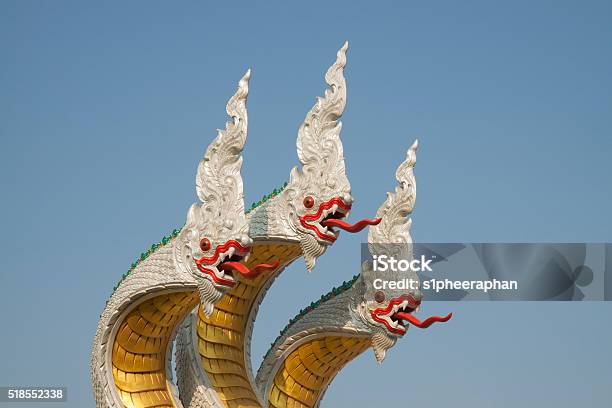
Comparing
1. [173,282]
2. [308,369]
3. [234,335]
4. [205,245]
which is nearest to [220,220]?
[205,245]

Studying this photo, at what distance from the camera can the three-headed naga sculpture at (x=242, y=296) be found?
24469 mm

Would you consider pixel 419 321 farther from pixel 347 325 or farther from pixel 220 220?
pixel 220 220

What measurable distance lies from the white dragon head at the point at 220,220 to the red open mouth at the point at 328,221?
4.19 ft

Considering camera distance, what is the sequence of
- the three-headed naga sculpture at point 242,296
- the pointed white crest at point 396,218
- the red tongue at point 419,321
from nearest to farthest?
the three-headed naga sculpture at point 242,296
the red tongue at point 419,321
the pointed white crest at point 396,218

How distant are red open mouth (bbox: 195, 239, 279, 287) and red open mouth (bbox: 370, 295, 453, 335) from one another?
11.8 ft

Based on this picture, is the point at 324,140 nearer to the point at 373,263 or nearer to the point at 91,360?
the point at 373,263

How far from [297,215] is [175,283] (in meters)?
2.37

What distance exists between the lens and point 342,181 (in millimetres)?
25609

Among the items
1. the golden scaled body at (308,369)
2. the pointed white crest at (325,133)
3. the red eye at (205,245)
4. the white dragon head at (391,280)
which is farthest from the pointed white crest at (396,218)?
the red eye at (205,245)

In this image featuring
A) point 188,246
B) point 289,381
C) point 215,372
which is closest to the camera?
point 188,246

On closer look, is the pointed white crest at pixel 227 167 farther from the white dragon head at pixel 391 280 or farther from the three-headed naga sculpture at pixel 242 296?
the white dragon head at pixel 391 280

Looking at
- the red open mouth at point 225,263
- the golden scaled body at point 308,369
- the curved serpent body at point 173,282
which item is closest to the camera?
the red open mouth at point 225,263

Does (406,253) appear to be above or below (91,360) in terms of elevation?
above

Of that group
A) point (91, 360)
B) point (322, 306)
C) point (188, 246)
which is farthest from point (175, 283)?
point (322, 306)
